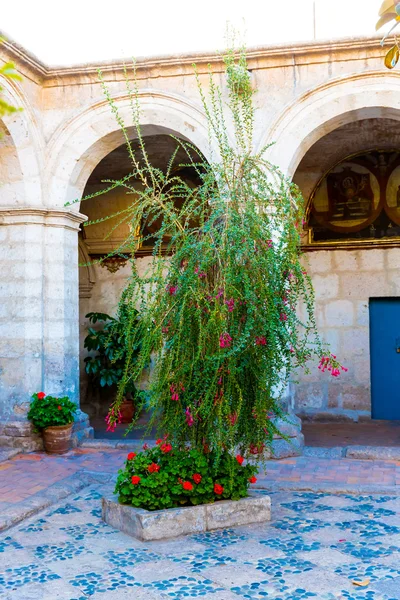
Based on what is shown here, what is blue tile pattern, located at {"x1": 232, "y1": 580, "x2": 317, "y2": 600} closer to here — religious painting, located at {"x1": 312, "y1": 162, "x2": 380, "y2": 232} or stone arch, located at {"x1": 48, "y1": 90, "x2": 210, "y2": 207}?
stone arch, located at {"x1": 48, "y1": 90, "x2": 210, "y2": 207}

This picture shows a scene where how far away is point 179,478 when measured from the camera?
4617mm

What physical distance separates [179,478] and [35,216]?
3851mm

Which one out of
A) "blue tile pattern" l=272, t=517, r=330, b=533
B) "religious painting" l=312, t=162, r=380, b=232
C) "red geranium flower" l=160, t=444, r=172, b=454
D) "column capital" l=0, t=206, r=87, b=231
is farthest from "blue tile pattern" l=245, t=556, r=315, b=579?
"religious painting" l=312, t=162, r=380, b=232

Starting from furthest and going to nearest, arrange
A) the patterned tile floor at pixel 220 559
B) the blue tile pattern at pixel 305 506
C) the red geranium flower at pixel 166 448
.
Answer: the blue tile pattern at pixel 305 506
the red geranium flower at pixel 166 448
the patterned tile floor at pixel 220 559

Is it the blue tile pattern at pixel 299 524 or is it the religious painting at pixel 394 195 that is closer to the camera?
the blue tile pattern at pixel 299 524

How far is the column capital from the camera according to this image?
23.9ft

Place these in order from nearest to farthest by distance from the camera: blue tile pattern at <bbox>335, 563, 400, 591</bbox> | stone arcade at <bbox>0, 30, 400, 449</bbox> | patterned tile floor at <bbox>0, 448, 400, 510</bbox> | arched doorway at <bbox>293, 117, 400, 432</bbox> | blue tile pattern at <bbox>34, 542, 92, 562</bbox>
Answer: blue tile pattern at <bbox>335, 563, 400, 591</bbox> < blue tile pattern at <bbox>34, 542, 92, 562</bbox> < patterned tile floor at <bbox>0, 448, 400, 510</bbox> < stone arcade at <bbox>0, 30, 400, 449</bbox> < arched doorway at <bbox>293, 117, 400, 432</bbox>

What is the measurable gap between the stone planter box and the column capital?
11.7 feet

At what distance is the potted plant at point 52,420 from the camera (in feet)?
23.1

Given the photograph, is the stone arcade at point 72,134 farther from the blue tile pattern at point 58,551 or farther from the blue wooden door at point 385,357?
the blue tile pattern at point 58,551

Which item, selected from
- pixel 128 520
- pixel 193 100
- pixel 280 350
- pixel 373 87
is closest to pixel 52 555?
pixel 128 520

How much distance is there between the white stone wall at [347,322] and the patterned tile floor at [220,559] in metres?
4.33

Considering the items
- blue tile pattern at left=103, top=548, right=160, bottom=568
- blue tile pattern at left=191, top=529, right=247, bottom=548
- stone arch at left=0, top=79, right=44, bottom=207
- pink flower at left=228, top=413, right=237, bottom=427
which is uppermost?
stone arch at left=0, top=79, right=44, bottom=207

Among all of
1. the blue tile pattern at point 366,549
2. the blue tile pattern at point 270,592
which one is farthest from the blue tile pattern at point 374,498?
the blue tile pattern at point 270,592
